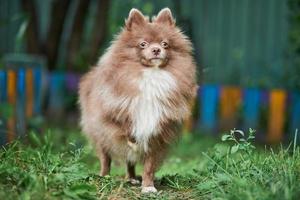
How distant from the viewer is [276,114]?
→ 10930 mm

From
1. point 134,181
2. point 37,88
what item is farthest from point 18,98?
point 134,181

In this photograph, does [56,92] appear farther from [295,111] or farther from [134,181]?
[134,181]

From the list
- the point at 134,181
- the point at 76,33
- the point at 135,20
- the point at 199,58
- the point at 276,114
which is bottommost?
the point at 276,114

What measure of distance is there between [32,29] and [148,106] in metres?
7.39

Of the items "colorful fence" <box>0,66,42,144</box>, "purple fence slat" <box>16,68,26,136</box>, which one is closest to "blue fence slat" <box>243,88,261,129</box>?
"colorful fence" <box>0,66,42,144</box>

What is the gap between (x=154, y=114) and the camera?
5078mm

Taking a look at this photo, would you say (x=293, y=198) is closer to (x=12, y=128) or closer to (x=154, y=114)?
(x=154, y=114)

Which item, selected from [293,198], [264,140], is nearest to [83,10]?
[264,140]

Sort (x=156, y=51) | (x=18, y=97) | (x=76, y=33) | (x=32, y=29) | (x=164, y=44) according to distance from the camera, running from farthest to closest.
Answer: (x=76, y=33), (x=32, y=29), (x=18, y=97), (x=164, y=44), (x=156, y=51)

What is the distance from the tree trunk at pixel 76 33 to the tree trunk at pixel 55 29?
0.75 ft

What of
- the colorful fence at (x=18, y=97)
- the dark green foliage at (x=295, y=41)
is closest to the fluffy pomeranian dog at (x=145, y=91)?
the colorful fence at (x=18, y=97)

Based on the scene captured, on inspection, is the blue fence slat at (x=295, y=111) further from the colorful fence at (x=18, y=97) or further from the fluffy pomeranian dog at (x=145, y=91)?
the fluffy pomeranian dog at (x=145, y=91)

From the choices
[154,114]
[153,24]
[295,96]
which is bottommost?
[295,96]

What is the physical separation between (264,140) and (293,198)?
708 centimetres
